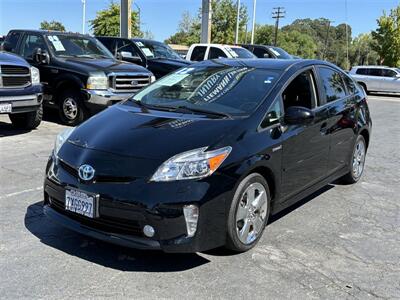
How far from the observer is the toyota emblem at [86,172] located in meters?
3.65

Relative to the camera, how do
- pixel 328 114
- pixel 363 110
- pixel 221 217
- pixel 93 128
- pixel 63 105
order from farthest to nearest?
pixel 63 105 < pixel 363 110 < pixel 328 114 < pixel 93 128 < pixel 221 217

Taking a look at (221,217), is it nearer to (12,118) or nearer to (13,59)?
(13,59)

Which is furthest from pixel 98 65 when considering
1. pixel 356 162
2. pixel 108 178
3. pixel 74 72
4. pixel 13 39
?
pixel 108 178

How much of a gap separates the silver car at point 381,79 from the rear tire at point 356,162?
2064cm

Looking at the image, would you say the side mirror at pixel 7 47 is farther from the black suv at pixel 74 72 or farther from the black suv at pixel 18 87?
the black suv at pixel 18 87

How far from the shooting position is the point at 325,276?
372cm

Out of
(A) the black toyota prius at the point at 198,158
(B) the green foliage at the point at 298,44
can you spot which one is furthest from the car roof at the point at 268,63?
(B) the green foliage at the point at 298,44

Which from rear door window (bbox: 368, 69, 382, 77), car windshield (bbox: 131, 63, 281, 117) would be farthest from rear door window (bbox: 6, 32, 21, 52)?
rear door window (bbox: 368, 69, 382, 77)

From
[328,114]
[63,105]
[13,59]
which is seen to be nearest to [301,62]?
[328,114]

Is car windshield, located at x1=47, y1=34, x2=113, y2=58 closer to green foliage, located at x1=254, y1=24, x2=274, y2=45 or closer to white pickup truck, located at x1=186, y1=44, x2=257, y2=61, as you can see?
white pickup truck, located at x1=186, y1=44, x2=257, y2=61

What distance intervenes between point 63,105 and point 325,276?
7.49m

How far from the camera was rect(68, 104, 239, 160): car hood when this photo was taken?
3.73 m

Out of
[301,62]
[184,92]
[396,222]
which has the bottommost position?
[396,222]

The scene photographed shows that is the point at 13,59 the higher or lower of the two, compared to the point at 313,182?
higher
